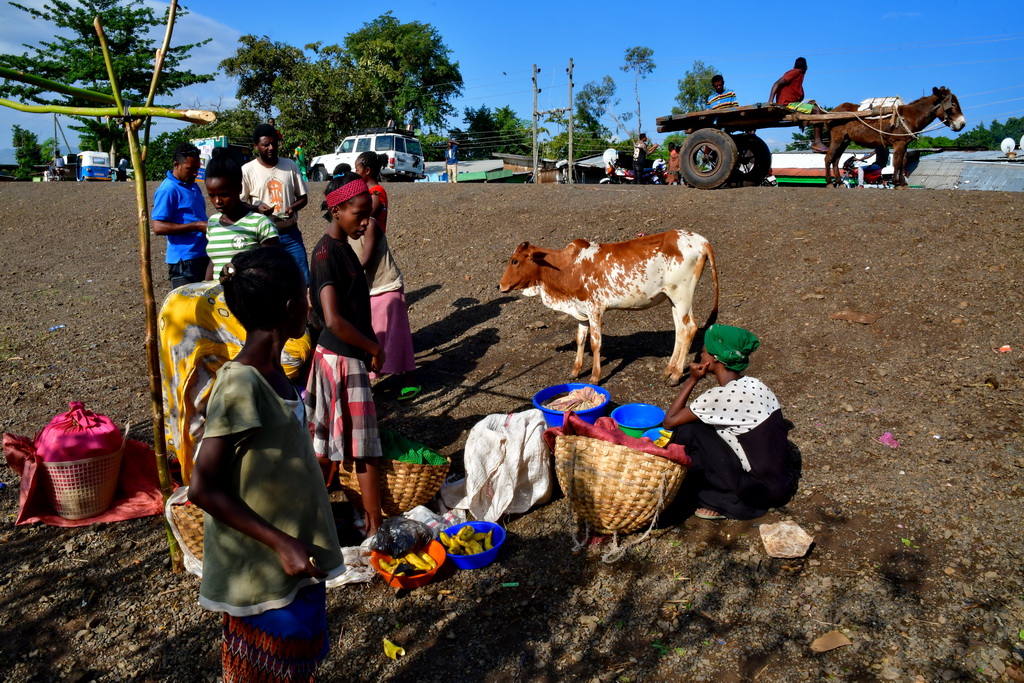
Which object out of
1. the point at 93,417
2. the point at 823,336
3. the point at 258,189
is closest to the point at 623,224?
the point at 823,336

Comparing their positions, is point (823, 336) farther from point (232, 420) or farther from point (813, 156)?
point (813, 156)

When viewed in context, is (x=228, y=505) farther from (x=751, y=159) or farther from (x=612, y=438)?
(x=751, y=159)

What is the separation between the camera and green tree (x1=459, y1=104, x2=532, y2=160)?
44688mm

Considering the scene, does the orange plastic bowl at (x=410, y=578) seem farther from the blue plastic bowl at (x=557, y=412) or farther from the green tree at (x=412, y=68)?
the green tree at (x=412, y=68)

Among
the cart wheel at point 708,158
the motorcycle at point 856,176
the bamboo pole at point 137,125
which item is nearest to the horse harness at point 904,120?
the cart wheel at point 708,158

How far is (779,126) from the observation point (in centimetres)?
1092

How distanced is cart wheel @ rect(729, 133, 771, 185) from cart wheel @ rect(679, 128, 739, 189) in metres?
0.37

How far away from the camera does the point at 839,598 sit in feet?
10.4

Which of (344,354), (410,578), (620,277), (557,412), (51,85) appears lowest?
(410,578)

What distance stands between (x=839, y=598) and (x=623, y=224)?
A: 24.0 ft

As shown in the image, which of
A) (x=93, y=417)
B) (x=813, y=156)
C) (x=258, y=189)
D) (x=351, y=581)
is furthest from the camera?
(x=813, y=156)

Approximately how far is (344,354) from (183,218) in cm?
256

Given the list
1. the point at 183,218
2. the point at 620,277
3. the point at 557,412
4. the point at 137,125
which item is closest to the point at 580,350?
the point at 620,277

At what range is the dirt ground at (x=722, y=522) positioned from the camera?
294cm
